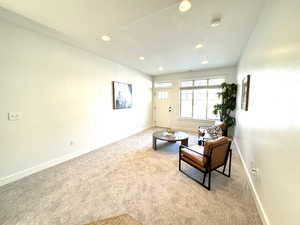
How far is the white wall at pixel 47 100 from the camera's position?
6.73 ft

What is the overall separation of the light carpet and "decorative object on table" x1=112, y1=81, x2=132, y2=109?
7.09 ft

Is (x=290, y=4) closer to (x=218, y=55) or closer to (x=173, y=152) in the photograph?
(x=218, y=55)

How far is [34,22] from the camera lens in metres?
2.07

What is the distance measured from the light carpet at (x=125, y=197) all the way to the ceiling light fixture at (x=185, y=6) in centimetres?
268

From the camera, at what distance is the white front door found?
6090mm

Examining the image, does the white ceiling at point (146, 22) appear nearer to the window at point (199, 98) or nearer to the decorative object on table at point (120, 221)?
the window at point (199, 98)

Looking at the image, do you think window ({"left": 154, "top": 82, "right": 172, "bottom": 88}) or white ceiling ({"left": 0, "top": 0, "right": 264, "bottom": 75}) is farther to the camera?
window ({"left": 154, "top": 82, "right": 172, "bottom": 88})

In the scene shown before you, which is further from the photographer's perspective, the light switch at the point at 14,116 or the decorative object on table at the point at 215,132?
the decorative object on table at the point at 215,132

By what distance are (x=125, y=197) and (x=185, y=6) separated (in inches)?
111

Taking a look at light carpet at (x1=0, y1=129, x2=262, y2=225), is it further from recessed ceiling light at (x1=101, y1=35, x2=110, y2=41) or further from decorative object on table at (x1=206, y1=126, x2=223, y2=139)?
recessed ceiling light at (x1=101, y1=35, x2=110, y2=41)

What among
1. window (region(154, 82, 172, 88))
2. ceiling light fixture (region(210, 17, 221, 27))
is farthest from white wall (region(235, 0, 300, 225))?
window (region(154, 82, 172, 88))

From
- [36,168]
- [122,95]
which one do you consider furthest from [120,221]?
[122,95]

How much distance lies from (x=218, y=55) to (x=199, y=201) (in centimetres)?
364

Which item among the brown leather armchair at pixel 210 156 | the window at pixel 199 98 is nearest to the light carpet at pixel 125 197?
the brown leather armchair at pixel 210 156
